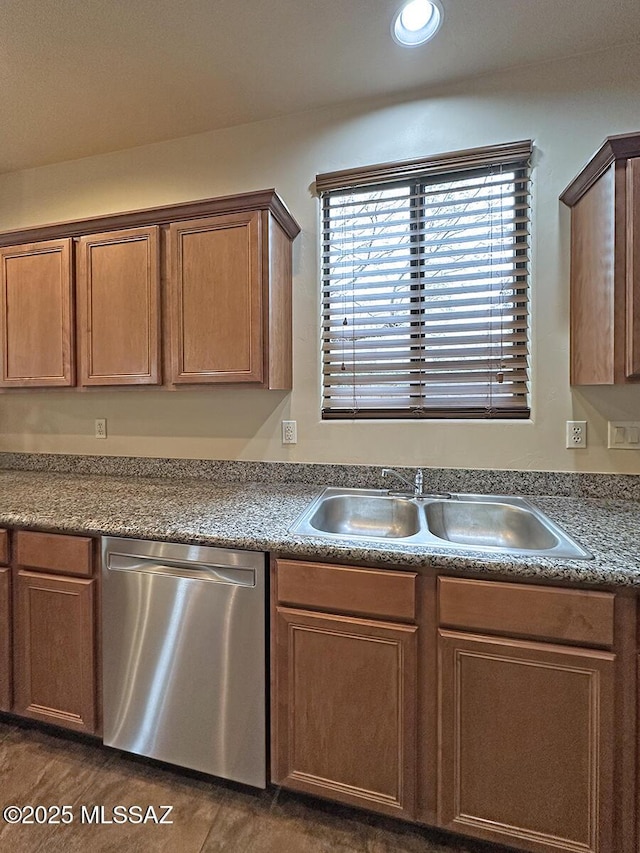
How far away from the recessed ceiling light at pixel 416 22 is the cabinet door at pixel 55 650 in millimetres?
2329

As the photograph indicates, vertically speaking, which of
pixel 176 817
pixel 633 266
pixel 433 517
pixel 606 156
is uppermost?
pixel 606 156

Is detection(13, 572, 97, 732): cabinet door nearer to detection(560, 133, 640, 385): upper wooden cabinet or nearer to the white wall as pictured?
the white wall

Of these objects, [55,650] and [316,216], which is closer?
[55,650]

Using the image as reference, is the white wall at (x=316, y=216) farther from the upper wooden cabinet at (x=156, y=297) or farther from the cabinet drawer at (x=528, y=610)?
the cabinet drawer at (x=528, y=610)

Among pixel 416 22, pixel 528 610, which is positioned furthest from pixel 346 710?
pixel 416 22

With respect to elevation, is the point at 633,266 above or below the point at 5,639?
above

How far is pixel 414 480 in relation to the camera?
1.78 m

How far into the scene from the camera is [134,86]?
1763mm

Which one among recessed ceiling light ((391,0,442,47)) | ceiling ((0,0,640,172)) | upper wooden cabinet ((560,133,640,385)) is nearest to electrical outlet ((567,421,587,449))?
upper wooden cabinet ((560,133,640,385))

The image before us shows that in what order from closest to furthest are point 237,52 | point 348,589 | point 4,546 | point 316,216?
point 348,589, point 4,546, point 237,52, point 316,216

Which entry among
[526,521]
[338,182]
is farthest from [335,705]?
[338,182]

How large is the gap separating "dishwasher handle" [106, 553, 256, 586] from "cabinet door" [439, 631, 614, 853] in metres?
0.62

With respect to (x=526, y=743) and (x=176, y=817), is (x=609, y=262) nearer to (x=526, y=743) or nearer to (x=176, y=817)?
(x=526, y=743)

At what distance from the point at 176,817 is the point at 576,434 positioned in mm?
1983
